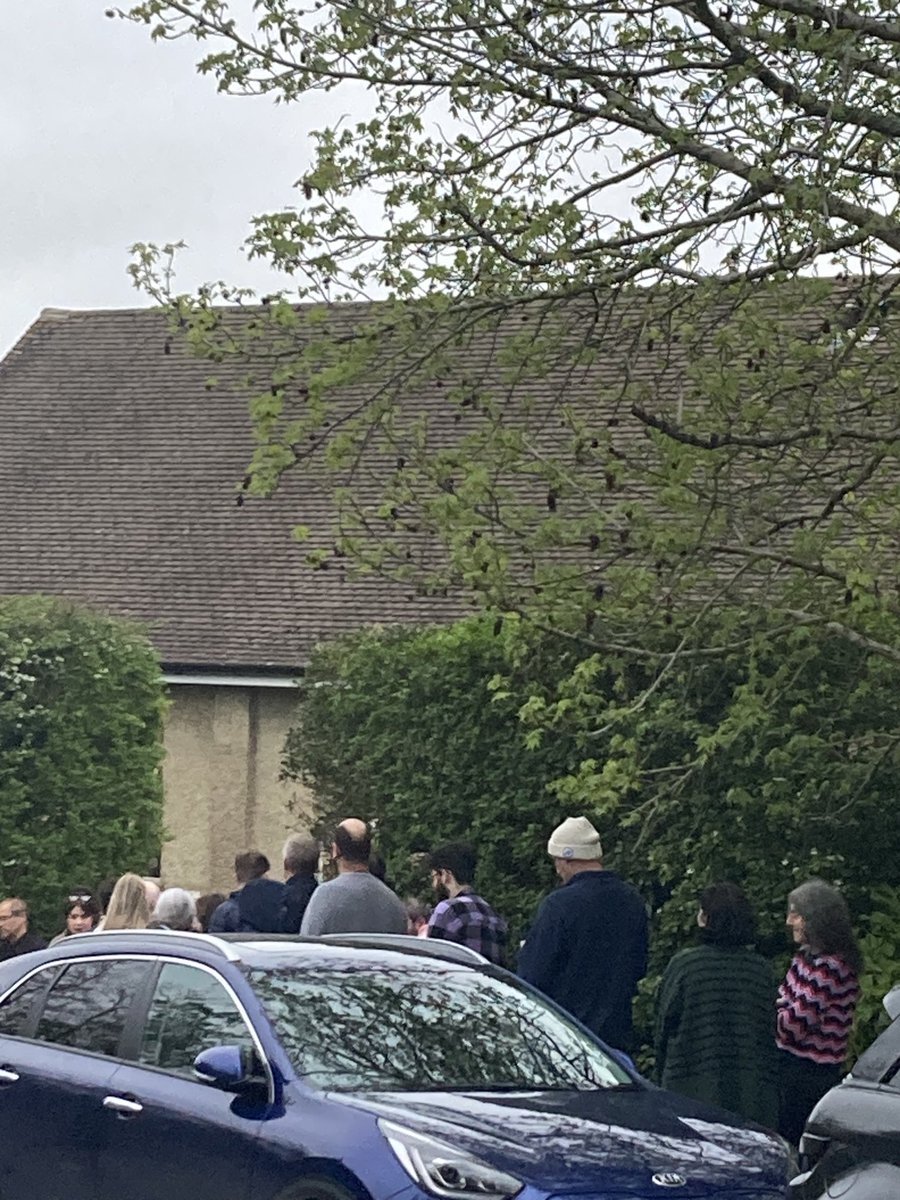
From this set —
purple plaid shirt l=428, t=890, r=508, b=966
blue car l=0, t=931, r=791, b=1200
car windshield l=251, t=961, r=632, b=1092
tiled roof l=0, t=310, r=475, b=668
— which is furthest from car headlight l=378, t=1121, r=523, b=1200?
tiled roof l=0, t=310, r=475, b=668

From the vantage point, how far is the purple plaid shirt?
436 inches

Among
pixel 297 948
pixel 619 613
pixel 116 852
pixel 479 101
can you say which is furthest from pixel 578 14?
pixel 116 852

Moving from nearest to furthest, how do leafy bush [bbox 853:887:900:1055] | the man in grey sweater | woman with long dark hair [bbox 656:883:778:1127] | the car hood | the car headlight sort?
the car headlight, the car hood, woman with long dark hair [bbox 656:883:778:1127], the man in grey sweater, leafy bush [bbox 853:887:900:1055]

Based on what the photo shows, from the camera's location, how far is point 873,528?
12508 millimetres

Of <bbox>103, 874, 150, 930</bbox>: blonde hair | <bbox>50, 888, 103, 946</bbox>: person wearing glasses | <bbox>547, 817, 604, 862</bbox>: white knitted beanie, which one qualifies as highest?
<bbox>547, 817, 604, 862</bbox>: white knitted beanie

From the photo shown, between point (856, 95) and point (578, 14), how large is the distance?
150 cm

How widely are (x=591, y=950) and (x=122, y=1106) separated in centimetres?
300

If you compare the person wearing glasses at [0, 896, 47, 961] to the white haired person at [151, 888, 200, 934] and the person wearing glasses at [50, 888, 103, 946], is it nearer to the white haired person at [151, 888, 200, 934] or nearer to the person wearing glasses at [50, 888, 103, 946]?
the person wearing glasses at [50, 888, 103, 946]

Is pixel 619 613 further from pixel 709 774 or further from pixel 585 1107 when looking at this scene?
pixel 585 1107

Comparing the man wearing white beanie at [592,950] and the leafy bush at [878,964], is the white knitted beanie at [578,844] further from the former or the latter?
the leafy bush at [878,964]

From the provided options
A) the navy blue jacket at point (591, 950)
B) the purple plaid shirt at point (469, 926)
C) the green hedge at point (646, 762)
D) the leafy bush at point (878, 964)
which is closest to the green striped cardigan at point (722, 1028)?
Answer: the navy blue jacket at point (591, 950)

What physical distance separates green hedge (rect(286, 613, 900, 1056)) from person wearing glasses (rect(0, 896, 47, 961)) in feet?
10.7

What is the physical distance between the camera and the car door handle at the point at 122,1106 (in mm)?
7898

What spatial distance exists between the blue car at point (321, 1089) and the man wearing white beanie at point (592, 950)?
1487 mm
